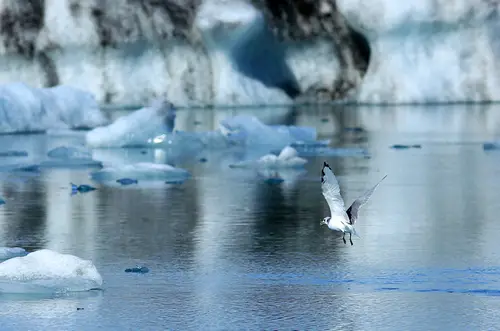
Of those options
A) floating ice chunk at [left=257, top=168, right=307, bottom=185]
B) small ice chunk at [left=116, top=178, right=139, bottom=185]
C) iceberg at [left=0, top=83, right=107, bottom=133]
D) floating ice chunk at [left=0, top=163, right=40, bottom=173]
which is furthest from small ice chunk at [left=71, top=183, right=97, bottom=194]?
iceberg at [left=0, top=83, right=107, bottom=133]

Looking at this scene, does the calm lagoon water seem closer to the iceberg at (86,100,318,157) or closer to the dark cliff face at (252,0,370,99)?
the iceberg at (86,100,318,157)

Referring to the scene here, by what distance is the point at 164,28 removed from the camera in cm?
2991

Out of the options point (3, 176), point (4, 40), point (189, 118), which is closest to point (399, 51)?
point (189, 118)

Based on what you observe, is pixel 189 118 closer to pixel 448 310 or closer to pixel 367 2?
pixel 367 2

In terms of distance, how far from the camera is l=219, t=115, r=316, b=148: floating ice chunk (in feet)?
53.7

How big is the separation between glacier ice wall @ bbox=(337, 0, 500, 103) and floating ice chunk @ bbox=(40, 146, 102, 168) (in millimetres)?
16407

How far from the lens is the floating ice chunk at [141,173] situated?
455 inches

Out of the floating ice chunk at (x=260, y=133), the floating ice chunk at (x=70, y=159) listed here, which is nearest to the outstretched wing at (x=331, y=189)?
the floating ice chunk at (x=70, y=159)

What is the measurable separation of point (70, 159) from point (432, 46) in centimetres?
1747

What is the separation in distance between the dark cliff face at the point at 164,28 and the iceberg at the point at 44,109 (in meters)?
7.27

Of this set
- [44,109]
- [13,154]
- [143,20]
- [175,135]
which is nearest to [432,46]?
[143,20]

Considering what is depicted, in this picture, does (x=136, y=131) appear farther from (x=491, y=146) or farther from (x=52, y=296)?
(x=52, y=296)

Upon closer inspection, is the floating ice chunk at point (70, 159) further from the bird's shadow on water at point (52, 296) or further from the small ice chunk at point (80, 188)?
the bird's shadow on water at point (52, 296)

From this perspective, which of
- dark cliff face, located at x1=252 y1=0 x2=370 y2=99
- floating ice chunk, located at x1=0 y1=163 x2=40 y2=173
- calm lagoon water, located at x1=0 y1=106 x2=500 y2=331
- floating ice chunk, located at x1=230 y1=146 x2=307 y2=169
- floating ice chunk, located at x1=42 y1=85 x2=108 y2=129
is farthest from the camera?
dark cliff face, located at x1=252 y1=0 x2=370 y2=99
